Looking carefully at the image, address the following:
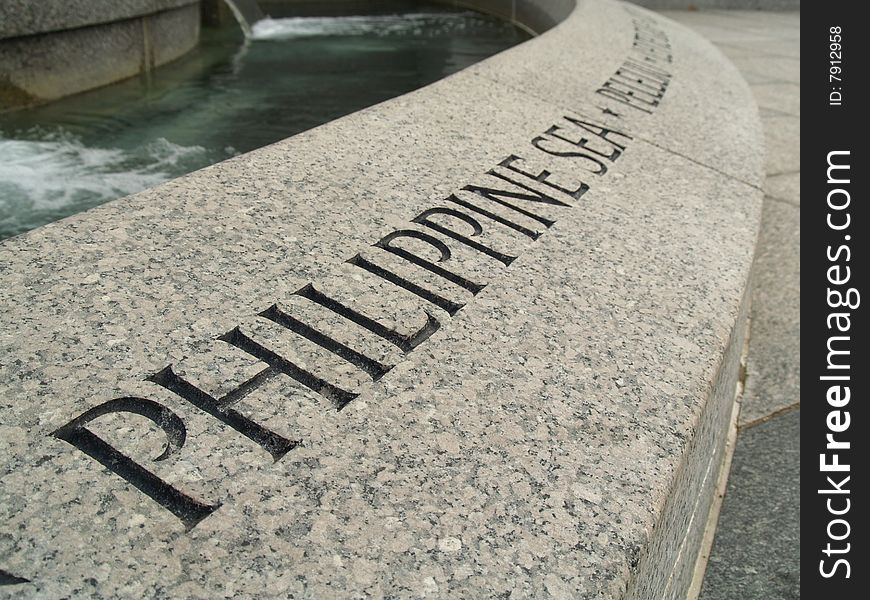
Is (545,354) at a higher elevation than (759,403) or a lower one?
higher

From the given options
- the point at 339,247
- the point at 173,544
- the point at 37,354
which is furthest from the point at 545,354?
the point at 37,354

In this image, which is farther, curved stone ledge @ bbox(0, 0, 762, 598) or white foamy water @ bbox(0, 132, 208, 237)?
white foamy water @ bbox(0, 132, 208, 237)

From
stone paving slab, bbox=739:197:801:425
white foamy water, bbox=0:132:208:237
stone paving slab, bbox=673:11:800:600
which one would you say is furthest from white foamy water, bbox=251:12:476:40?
stone paving slab, bbox=739:197:801:425

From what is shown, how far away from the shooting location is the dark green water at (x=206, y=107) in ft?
12.4

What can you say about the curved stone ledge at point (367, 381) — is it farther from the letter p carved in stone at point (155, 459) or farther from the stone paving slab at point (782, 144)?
the stone paving slab at point (782, 144)

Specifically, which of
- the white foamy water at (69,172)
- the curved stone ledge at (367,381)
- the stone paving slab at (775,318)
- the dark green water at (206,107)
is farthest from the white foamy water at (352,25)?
the curved stone ledge at (367,381)

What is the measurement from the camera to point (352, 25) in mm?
8312

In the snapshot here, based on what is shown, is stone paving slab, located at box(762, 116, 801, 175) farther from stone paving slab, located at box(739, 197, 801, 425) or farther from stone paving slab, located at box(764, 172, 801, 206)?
stone paving slab, located at box(739, 197, 801, 425)

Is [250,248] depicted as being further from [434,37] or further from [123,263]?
[434,37]

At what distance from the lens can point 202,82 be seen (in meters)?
5.65

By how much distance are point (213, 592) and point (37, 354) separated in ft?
2.25

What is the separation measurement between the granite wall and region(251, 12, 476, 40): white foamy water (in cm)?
191

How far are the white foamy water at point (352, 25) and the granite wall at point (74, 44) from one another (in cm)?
191

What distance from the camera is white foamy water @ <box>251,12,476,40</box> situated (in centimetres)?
770
